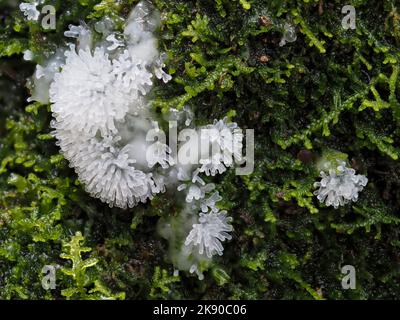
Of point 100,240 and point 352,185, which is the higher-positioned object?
point 352,185

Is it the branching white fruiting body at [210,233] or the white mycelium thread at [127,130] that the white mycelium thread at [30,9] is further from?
the branching white fruiting body at [210,233]

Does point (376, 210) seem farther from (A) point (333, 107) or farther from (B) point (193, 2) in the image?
(B) point (193, 2)

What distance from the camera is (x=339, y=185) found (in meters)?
1.42

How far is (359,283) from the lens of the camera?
59.1 inches

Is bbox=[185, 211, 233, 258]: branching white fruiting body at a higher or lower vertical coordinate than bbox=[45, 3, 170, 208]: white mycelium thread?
lower

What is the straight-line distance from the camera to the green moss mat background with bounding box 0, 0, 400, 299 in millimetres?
1386

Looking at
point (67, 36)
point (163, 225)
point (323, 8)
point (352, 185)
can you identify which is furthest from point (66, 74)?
point (352, 185)

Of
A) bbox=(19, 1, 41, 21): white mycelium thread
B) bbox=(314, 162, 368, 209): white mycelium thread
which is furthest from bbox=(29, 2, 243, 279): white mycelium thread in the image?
bbox=(314, 162, 368, 209): white mycelium thread

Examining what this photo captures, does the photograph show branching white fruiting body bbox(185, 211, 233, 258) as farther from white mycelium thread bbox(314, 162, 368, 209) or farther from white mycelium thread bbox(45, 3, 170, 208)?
white mycelium thread bbox(314, 162, 368, 209)

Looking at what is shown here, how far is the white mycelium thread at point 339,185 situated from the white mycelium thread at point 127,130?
0.80 ft

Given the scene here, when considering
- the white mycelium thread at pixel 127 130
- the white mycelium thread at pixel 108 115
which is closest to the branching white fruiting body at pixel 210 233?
the white mycelium thread at pixel 127 130

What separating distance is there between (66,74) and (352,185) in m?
0.81

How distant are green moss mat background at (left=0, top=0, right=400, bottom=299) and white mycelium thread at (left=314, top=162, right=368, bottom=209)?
0.11 ft

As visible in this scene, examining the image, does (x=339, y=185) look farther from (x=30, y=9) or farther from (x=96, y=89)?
(x=30, y=9)
